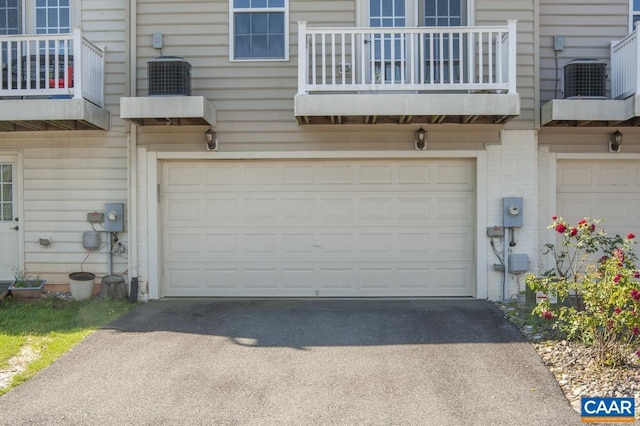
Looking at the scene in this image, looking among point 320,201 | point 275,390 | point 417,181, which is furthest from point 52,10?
point 275,390

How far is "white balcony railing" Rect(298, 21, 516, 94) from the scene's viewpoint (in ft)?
21.5

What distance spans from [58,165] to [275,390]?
5.19m

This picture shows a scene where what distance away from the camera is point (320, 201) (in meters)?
7.63

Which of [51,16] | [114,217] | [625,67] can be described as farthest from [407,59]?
[51,16]

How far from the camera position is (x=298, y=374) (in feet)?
15.7

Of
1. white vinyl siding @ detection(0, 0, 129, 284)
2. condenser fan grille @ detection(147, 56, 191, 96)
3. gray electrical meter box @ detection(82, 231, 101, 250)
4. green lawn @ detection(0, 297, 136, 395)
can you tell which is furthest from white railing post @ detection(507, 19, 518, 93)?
gray electrical meter box @ detection(82, 231, 101, 250)

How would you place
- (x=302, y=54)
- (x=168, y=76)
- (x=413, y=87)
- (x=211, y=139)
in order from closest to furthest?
(x=413, y=87) < (x=302, y=54) < (x=168, y=76) < (x=211, y=139)

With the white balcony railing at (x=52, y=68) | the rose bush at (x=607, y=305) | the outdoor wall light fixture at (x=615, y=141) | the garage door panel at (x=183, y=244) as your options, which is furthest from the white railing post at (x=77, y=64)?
the outdoor wall light fixture at (x=615, y=141)

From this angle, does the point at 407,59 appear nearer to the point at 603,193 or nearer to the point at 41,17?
the point at 603,193

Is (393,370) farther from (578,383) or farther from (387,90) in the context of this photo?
(387,90)

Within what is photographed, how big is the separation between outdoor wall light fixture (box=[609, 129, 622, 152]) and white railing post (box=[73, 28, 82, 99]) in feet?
24.1

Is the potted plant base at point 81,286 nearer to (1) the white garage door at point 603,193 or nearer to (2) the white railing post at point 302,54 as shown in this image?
(2) the white railing post at point 302,54

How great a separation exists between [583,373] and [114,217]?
6.14m

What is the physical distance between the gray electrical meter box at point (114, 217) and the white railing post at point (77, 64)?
1.59 meters
